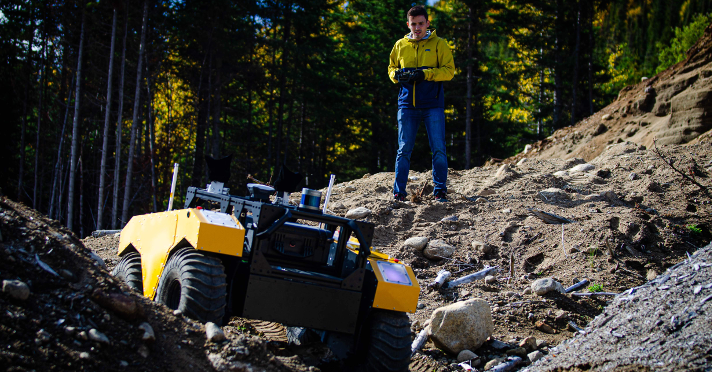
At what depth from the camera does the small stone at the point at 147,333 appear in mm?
2979

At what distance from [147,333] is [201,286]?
2.12 feet

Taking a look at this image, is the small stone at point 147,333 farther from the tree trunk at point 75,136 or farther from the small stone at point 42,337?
the tree trunk at point 75,136

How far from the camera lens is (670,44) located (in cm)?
2239

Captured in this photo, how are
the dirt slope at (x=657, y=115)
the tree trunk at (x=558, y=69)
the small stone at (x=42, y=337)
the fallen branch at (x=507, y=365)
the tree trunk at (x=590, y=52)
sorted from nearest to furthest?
the small stone at (x=42, y=337), the fallen branch at (x=507, y=365), the dirt slope at (x=657, y=115), the tree trunk at (x=590, y=52), the tree trunk at (x=558, y=69)

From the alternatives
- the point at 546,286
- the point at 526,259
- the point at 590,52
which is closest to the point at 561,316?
the point at 546,286

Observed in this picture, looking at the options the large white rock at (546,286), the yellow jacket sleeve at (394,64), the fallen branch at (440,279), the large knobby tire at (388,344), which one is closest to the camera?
the large knobby tire at (388,344)

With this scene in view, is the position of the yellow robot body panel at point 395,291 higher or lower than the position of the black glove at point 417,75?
lower

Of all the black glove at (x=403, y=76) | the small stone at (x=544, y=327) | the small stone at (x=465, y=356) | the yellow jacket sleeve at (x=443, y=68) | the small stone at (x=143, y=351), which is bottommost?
the small stone at (x=465, y=356)

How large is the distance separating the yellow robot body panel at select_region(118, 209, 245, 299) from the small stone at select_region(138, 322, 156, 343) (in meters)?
0.77

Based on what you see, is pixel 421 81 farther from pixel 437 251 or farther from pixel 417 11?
pixel 437 251

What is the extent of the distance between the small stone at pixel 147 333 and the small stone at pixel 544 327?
12.8ft

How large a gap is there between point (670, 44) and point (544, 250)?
65.2ft

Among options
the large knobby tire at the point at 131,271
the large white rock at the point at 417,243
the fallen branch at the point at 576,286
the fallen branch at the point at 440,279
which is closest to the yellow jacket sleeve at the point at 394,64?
the large white rock at the point at 417,243

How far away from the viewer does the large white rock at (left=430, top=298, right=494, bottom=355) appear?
4926 millimetres
